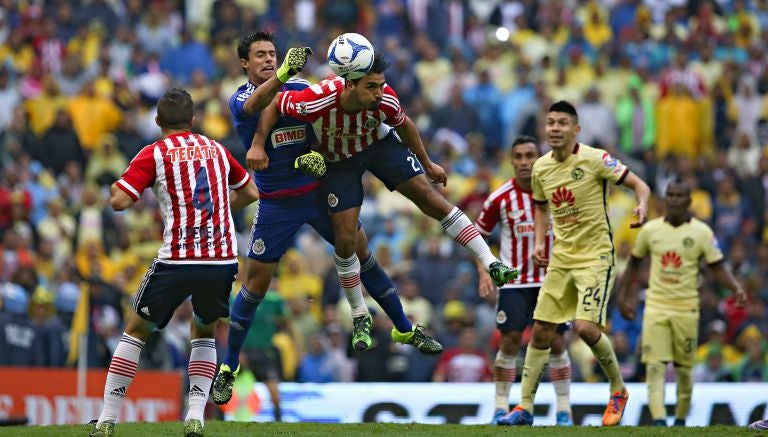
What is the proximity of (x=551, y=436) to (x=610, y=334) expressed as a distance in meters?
8.41

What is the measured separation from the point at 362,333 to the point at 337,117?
2.08 meters

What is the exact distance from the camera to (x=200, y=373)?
438 inches

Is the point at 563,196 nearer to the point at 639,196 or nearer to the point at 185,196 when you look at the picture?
the point at 639,196

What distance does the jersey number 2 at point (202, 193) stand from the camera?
10.8m

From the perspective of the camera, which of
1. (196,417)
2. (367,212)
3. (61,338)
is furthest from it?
(367,212)

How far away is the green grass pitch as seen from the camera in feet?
40.1

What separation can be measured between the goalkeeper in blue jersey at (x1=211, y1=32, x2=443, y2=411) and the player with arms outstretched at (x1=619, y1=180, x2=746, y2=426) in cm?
353

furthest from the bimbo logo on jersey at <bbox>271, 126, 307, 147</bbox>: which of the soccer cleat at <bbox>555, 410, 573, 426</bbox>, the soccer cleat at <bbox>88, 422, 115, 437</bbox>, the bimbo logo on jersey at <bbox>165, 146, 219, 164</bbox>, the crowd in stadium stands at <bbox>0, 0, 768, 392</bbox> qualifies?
the crowd in stadium stands at <bbox>0, 0, 768, 392</bbox>

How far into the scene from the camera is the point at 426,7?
28.1 metres

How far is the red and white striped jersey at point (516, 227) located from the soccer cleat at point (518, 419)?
1388 millimetres

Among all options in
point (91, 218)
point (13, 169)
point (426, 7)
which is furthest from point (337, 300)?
point (426, 7)

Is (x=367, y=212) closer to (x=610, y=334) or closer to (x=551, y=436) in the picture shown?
(x=610, y=334)

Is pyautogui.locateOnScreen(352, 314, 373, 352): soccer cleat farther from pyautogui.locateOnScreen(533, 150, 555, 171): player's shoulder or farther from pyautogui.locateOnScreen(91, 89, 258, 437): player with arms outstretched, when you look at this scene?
pyautogui.locateOnScreen(533, 150, 555, 171): player's shoulder

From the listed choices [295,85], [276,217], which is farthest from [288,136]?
[276,217]
